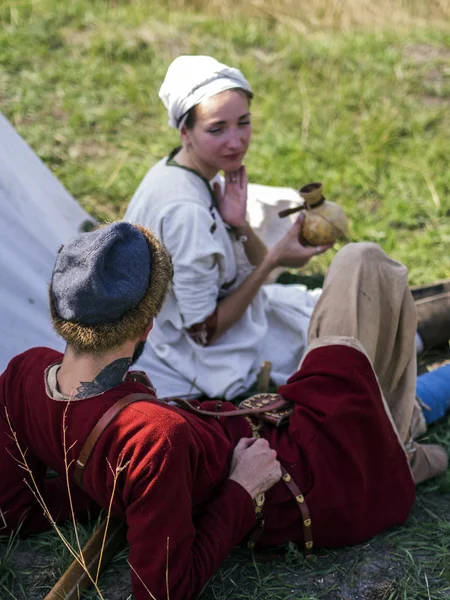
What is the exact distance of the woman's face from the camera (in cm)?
386

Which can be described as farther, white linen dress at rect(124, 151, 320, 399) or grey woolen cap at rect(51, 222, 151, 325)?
white linen dress at rect(124, 151, 320, 399)

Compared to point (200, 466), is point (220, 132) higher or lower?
higher

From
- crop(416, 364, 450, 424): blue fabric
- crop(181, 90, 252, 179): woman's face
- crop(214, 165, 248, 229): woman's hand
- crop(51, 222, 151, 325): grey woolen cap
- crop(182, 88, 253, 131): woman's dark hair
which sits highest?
crop(51, 222, 151, 325): grey woolen cap

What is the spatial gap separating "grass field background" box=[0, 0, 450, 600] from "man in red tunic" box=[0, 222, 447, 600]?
1065 mm

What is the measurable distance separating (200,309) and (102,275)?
1565mm

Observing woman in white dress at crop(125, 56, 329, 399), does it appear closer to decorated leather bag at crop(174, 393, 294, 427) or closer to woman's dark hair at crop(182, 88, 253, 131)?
woman's dark hair at crop(182, 88, 253, 131)

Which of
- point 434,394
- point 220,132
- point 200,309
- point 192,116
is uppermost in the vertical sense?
point 192,116

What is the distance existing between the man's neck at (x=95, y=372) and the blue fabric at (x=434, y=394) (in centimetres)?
197

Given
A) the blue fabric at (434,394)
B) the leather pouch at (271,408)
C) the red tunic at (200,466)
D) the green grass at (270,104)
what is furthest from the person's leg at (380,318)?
the green grass at (270,104)

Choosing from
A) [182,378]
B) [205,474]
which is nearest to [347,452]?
[205,474]


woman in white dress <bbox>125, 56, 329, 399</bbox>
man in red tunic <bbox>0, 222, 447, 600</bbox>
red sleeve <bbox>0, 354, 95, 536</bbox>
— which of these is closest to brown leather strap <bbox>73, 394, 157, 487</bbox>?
man in red tunic <bbox>0, 222, 447, 600</bbox>

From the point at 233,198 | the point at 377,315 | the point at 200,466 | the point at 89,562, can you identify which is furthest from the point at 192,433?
the point at 233,198

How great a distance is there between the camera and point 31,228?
4.58m

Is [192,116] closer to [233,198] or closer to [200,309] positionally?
[233,198]
